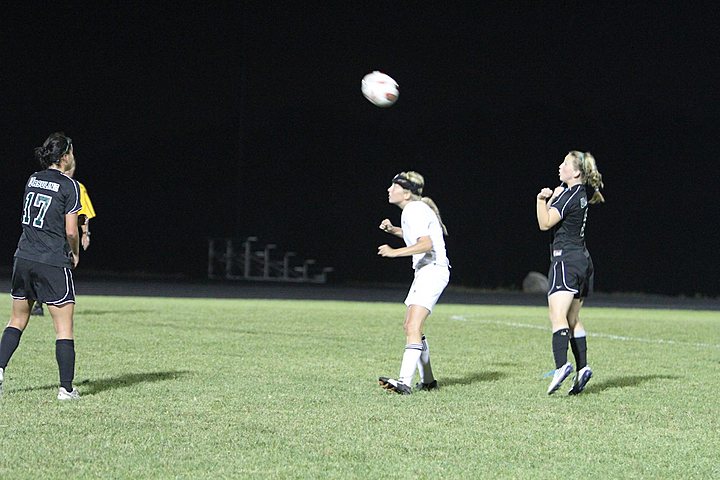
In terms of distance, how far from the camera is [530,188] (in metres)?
45.9

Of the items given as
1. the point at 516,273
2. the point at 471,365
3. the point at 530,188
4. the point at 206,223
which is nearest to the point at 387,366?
the point at 471,365

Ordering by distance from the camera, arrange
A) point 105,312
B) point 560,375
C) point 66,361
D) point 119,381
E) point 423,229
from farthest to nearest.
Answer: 1. point 105,312
2. point 119,381
3. point 560,375
4. point 423,229
5. point 66,361

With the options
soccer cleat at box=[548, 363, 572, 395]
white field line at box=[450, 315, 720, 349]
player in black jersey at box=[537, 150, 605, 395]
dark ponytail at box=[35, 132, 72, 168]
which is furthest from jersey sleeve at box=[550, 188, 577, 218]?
white field line at box=[450, 315, 720, 349]

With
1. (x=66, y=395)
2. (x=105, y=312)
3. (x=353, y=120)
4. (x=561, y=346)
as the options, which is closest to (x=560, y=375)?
(x=561, y=346)

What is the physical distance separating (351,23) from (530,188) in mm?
12398

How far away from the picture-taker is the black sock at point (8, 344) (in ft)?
27.7

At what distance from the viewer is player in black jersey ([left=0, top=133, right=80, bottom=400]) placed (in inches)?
322

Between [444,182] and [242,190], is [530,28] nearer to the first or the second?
[444,182]

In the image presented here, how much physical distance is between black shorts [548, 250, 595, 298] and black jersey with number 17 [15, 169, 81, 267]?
412 centimetres

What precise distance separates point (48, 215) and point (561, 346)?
445 centimetres

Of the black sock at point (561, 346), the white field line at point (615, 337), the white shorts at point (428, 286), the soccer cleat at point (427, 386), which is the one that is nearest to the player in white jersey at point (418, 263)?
the white shorts at point (428, 286)

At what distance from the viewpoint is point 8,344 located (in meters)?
8.50

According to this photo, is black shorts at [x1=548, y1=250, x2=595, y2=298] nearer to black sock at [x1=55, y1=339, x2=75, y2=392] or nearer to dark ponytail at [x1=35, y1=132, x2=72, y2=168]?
black sock at [x1=55, y1=339, x2=75, y2=392]

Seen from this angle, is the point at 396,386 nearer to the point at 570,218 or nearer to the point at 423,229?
the point at 423,229
